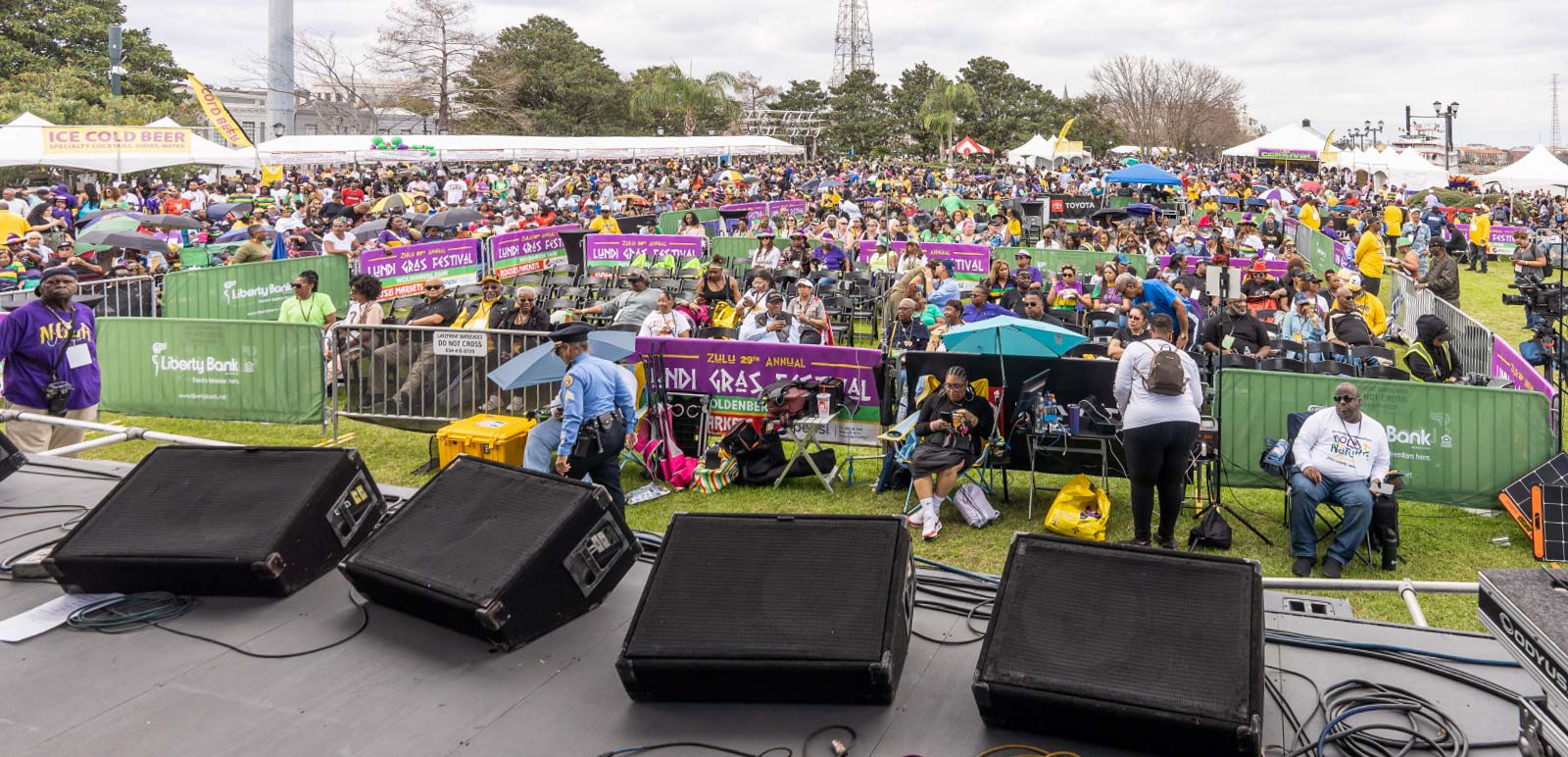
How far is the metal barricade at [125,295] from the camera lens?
43.9 ft

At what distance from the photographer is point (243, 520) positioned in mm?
5426

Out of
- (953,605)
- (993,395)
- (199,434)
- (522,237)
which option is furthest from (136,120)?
(953,605)

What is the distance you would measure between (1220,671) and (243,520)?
14.2 ft

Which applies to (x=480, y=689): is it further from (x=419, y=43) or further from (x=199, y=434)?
(x=419, y=43)

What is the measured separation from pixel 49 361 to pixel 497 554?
16.5ft

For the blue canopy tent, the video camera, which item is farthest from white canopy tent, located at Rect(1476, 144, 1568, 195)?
the video camera

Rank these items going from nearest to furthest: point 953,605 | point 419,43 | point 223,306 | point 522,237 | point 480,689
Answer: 1. point 480,689
2. point 953,605
3. point 223,306
4. point 522,237
5. point 419,43

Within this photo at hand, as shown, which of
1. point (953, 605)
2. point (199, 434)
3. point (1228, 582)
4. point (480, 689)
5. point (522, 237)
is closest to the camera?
point (1228, 582)

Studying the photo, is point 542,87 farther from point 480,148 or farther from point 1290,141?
point 1290,141

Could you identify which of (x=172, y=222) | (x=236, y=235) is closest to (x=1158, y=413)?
(x=236, y=235)

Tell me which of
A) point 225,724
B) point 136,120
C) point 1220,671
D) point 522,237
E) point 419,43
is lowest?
point 225,724

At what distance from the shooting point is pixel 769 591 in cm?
457

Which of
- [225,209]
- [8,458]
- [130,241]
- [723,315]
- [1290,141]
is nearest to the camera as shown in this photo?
[8,458]

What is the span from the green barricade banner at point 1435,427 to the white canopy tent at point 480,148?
26592mm
